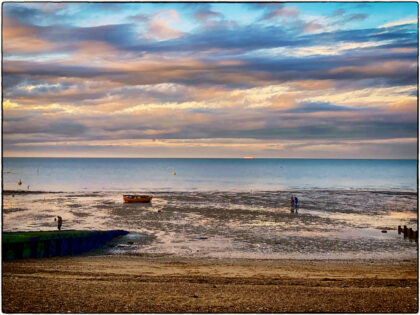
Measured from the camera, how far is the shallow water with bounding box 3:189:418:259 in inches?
1159

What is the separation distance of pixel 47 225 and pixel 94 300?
28.8 metres

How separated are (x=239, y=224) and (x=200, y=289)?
981 inches

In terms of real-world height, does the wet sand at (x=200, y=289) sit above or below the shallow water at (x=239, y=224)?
above

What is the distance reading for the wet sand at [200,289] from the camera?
1195 cm

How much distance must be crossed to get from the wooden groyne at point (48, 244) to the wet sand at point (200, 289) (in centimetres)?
133

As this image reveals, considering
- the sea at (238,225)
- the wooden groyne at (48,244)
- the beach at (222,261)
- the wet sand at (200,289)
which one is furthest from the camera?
the sea at (238,225)

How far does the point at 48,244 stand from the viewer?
1049 inches

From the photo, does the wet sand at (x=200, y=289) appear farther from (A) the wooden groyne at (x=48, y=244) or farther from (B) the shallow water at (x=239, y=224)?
(B) the shallow water at (x=239, y=224)

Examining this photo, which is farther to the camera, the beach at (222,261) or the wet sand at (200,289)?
the beach at (222,261)

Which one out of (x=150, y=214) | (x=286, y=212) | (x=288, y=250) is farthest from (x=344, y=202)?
(x=288, y=250)

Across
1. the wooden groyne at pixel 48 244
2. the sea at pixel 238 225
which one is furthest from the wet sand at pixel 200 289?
the sea at pixel 238 225

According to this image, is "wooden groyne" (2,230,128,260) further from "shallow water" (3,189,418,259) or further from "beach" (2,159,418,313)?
"shallow water" (3,189,418,259)

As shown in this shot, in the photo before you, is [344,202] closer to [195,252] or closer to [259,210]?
[259,210]

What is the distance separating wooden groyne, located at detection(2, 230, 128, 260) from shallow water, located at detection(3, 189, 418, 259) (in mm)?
1670
